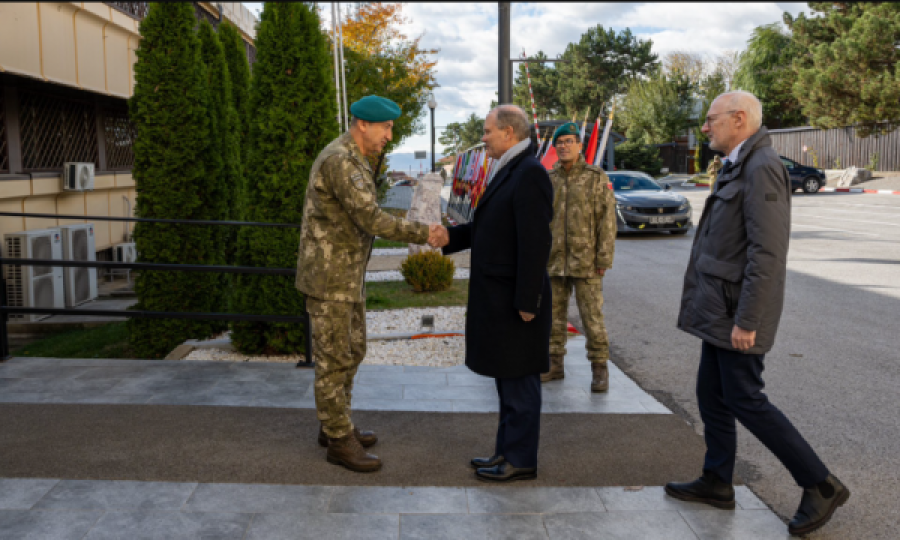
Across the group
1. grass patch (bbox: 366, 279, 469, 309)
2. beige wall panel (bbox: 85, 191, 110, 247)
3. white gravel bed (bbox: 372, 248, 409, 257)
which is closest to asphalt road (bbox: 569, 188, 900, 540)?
grass patch (bbox: 366, 279, 469, 309)

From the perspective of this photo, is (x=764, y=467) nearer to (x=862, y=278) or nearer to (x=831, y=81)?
(x=862, y=278)

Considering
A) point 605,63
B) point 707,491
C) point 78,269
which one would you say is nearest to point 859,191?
point 78,269

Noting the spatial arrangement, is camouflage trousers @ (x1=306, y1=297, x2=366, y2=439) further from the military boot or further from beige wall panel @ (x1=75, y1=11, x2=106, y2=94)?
beige wall panel @ (x1=75, y1=11, x2=106, y2=94)

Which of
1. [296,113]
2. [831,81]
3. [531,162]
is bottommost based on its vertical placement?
[531,162]

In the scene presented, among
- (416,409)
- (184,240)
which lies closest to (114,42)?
(184,240)

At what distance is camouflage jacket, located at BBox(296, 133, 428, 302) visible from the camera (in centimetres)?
400

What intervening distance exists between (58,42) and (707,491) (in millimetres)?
10393

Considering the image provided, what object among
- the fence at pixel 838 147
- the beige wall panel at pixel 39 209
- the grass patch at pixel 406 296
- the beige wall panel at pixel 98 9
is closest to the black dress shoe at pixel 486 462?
the grass patch at pixel 406 296

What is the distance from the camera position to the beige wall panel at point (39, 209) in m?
10.6

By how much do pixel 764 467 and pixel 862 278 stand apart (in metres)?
7.70

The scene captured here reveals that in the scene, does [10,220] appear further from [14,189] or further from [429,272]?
[429,272]

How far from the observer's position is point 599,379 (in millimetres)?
5730

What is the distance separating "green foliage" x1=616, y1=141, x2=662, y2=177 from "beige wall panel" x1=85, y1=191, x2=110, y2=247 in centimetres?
4052

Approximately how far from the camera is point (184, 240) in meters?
7.62
